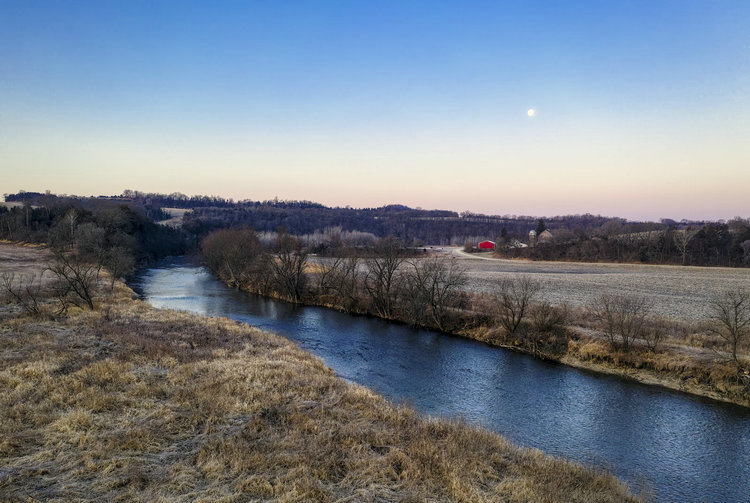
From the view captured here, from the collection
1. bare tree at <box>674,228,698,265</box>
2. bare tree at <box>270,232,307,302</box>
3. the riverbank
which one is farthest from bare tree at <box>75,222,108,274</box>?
bare tree at <box>674,228,698,265</box>

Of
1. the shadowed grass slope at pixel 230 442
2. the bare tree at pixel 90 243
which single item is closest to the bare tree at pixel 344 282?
the bare tree at pixel 90 243

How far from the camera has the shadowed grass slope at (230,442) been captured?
26.0ft

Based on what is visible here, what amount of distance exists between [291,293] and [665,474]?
118ft

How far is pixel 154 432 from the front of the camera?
33.0 feet

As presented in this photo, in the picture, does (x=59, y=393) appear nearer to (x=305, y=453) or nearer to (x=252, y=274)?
(x=305, y=453)

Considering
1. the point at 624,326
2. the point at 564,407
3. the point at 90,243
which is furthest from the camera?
the point at 90,243

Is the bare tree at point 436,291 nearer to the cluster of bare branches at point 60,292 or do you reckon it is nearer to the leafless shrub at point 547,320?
the leafless shrub at point 547,320

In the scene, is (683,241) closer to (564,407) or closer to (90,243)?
(564,407)

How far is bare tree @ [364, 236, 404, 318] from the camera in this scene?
3634cm

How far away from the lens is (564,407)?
17297mm

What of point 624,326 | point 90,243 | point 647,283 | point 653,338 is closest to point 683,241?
point 647,283

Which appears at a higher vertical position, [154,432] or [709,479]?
[154,432]

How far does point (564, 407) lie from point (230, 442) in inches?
549

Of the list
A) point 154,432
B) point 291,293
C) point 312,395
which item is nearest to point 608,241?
point 291,293
